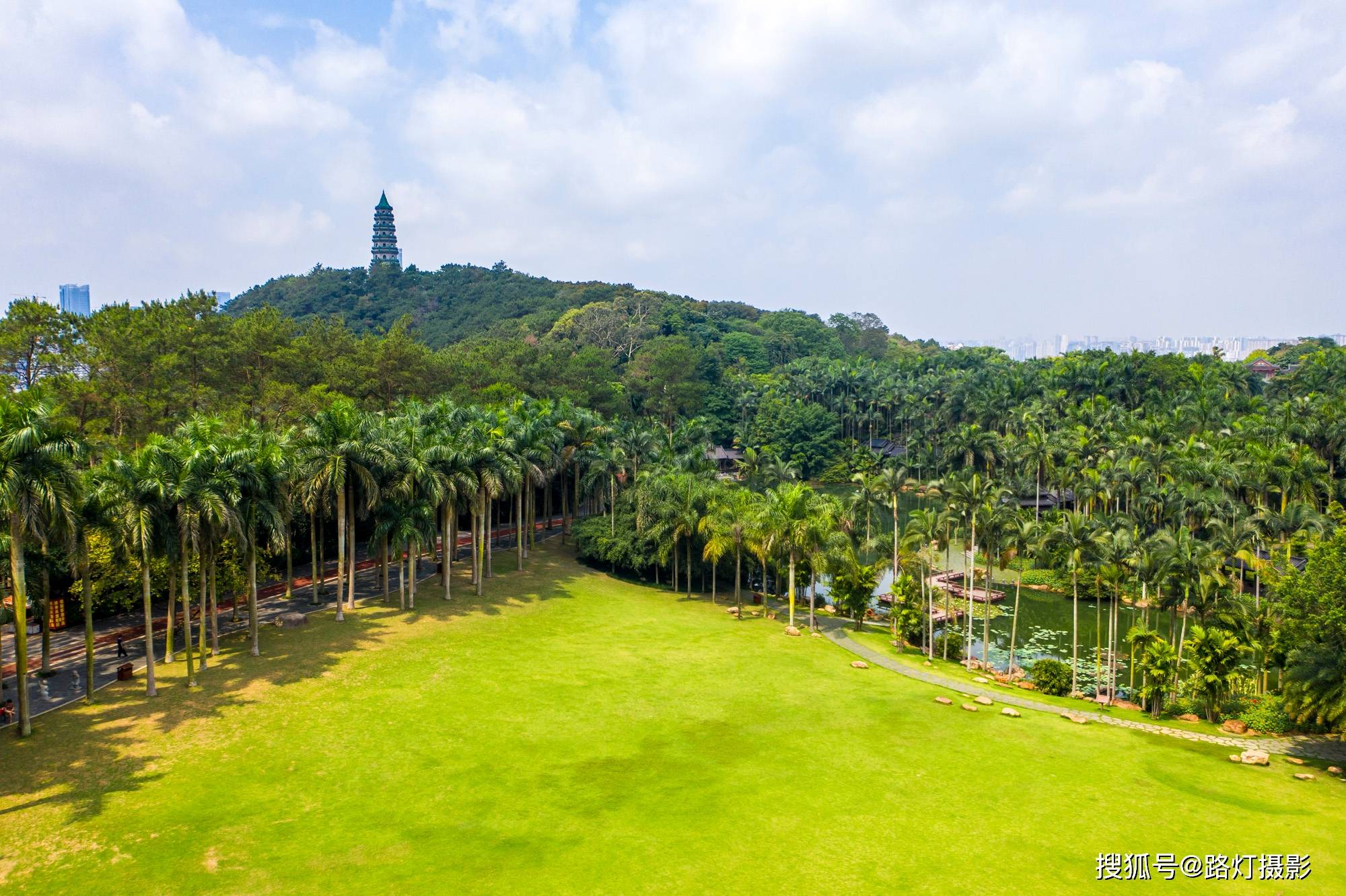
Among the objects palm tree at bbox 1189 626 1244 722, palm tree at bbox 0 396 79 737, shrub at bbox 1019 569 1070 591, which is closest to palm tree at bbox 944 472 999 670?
palm tree at bbox 1189 626 1244 722

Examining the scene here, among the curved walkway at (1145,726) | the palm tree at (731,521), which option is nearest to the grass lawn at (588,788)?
the curved walkway at (1145,726)

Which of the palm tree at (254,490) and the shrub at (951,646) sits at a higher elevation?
the palm tree at (254,490)

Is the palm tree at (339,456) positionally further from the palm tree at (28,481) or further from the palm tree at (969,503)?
the palm tree at (969,503)

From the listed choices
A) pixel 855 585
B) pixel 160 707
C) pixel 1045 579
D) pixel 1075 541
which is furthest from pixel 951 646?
pixel 160 707

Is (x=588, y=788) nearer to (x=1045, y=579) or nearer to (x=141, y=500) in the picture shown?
(x=141, y=500)

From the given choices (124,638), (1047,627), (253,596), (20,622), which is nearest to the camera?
(20,622)

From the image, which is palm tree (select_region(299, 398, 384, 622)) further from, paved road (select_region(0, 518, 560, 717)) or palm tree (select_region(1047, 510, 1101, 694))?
palm tree (select_region(1047, 510, 1101, 694))
